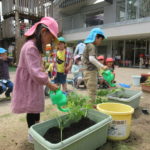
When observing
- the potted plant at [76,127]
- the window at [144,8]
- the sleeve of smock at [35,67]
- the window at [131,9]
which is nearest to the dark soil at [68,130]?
the potted plant at [76,127]

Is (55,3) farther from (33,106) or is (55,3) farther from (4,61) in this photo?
(33,106)

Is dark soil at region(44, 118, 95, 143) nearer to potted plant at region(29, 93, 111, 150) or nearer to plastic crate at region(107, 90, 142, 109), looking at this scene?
potted plant at region(29, 93, 111, 150)

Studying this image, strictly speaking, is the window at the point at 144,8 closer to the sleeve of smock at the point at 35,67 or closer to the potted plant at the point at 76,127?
the potted plant at the point at 76,127

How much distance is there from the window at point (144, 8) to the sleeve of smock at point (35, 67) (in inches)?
435

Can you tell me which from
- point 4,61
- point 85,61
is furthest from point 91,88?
point 4,61

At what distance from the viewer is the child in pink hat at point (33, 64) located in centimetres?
148

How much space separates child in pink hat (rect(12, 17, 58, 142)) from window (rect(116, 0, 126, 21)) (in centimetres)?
1172

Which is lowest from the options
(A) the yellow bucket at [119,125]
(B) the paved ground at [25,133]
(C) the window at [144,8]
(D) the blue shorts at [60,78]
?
(B) the paved ground at [25,133]

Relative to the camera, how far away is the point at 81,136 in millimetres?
1376

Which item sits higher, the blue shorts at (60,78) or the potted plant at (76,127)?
the blue shorts at (60,78)

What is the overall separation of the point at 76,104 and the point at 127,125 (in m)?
0.64

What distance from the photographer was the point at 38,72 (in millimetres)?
1421

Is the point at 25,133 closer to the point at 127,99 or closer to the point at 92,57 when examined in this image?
the point at 92,57

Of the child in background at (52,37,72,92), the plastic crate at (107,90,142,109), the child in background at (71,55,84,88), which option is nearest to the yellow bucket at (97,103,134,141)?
the plastic crate at (107,90,142,109)
